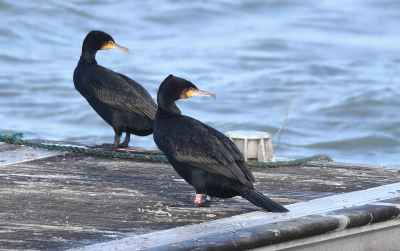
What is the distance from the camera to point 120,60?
19734 millimetres

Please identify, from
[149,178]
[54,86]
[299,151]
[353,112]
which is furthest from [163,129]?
[54,86]

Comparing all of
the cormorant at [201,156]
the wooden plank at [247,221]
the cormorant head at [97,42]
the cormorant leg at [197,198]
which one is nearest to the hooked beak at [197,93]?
the cormorant at [201,156]

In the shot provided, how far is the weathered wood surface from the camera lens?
4036mm

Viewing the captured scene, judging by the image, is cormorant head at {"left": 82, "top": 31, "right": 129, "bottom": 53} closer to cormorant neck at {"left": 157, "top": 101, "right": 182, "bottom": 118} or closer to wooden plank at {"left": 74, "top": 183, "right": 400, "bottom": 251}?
cormorant neck at {"left": 157, "top": 101, "right": 182, "bottom": 118}

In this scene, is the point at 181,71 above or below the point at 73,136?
above

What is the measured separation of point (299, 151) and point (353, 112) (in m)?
3.16

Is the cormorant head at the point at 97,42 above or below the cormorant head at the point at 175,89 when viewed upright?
above

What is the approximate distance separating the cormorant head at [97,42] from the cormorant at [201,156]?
6.99 ft

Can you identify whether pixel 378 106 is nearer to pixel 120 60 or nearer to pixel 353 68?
pixel 353 68

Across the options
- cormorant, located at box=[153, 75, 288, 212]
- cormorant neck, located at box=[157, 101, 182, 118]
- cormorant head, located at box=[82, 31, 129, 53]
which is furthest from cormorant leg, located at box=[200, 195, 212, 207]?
cormorant head, located at box=[82, 31, 129, 53]

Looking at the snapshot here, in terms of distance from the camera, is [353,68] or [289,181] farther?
[353,68]

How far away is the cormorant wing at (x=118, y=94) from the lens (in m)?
A: 6.48

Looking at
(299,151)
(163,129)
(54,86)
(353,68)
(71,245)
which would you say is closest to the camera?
(71,245)

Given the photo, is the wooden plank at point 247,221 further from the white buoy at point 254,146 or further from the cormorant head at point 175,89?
the white buoy at point 254,146
